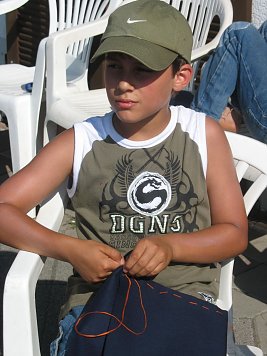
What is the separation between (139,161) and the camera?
2264 millimetres

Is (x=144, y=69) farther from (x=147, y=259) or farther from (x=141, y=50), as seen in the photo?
(x=147, y=259)

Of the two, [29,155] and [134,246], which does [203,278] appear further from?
[29,155]

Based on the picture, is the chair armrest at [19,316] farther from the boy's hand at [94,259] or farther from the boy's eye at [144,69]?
the boy's eye at [144,69]

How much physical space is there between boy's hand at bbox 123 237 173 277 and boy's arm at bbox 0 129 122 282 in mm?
72

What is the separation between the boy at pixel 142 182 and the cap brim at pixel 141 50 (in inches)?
0.5

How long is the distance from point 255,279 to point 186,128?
149 cm

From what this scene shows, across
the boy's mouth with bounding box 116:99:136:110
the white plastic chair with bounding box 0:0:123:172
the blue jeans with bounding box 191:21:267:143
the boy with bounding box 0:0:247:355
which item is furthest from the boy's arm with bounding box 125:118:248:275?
the white plastic chair with bounding box 0:0:123:172

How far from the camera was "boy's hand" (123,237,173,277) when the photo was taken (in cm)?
204

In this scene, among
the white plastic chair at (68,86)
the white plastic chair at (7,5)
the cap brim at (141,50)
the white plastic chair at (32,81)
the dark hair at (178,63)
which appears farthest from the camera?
the white plastic chair at (7,5)

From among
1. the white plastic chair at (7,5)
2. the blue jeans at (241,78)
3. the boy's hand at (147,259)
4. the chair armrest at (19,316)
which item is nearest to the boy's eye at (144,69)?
the boy's hand at (147,259)

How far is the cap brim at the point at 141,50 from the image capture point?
2.09 m

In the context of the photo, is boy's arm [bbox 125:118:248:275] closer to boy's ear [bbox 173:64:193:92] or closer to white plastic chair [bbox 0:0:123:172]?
boy's ear [bbox 173:64:193:92]

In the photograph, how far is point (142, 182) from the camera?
2.27m

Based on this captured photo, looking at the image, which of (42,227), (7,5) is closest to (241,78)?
(42,227)
